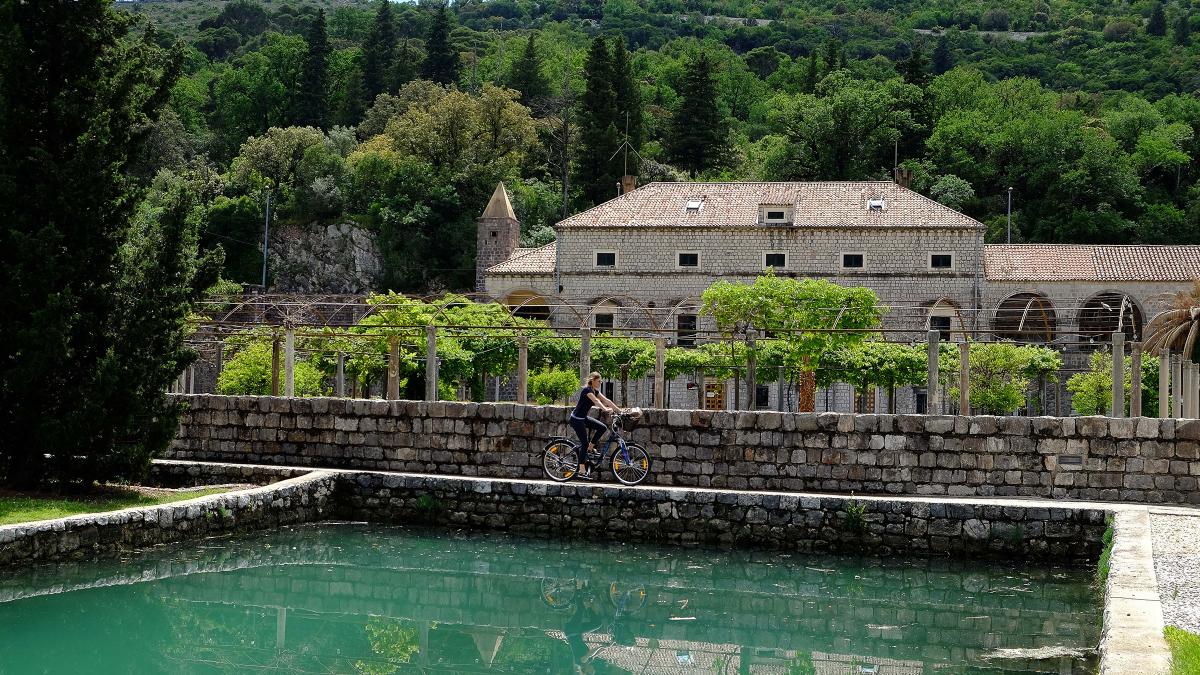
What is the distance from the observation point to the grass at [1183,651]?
673 centimetres

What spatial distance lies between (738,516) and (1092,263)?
31799 mm

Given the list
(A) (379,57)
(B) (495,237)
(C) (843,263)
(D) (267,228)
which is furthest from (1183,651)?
(A) (379,57)

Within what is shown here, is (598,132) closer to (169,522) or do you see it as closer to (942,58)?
(169,522)

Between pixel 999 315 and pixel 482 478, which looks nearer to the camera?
pixel 482 478

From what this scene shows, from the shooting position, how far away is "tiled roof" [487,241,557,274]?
4528 centimetres

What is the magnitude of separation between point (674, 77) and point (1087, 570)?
81.1 meters

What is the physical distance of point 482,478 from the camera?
16.8 metres

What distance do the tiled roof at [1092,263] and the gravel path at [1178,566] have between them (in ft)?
98.4

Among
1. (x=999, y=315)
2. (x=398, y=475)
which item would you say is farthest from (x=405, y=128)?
(x=398, y=475)

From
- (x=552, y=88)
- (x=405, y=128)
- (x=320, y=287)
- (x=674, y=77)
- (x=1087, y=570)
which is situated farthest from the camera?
(x=674, y=77)

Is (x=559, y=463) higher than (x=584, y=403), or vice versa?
(x=584, y=403)

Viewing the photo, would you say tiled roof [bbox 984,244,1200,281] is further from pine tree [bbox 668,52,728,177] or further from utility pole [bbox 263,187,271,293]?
utility pole [bbox 263,187,271,293]

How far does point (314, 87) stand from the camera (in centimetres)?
8031

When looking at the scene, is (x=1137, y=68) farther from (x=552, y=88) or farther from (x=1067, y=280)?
(x=1067, y=280)
